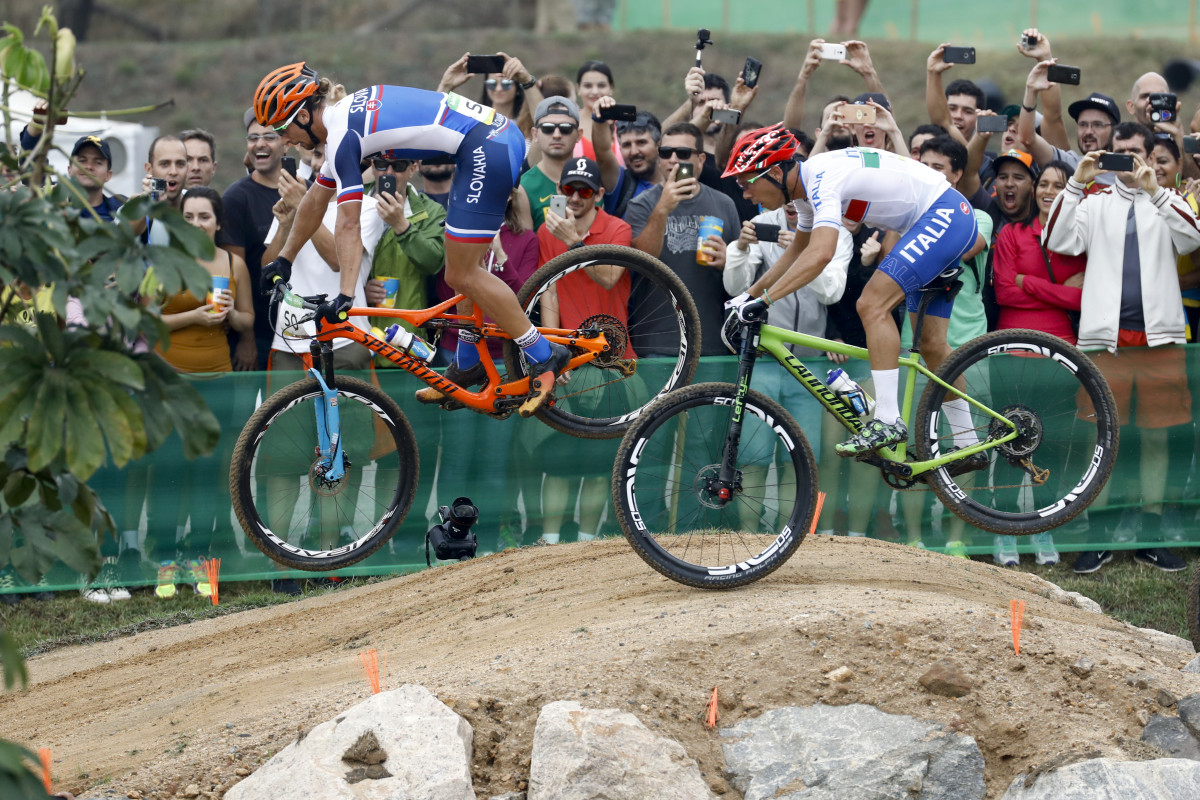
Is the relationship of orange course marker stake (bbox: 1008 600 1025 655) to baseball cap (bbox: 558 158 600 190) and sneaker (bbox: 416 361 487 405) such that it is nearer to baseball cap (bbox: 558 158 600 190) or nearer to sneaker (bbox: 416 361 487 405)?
sneaker (bbox: 416 361 487 405)

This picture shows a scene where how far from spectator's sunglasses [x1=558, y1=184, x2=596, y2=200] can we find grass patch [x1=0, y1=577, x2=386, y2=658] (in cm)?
310

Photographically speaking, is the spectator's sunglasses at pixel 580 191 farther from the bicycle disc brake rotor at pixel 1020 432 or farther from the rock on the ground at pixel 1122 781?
the rock on the ground at pixel 1122 781

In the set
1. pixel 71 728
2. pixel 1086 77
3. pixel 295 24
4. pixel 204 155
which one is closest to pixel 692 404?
pixel 71 728

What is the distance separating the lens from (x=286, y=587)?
9.32 m

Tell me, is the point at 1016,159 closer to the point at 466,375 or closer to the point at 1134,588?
the point at 1134,588

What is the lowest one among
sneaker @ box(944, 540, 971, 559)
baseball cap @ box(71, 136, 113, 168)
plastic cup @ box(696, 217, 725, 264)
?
sneaker @ box(944, 540, 971, 559)

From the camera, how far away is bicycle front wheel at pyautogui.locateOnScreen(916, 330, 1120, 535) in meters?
7.56

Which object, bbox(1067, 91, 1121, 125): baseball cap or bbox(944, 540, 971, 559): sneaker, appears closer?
bbox(944, 540, 971, 559): sneaker

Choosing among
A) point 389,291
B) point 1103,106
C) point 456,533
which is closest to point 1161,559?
point 1103,106

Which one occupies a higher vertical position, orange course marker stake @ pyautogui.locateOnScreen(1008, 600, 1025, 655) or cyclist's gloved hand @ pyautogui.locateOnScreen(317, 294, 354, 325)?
cyclist's gloved hand @ pyautogui.locateOnScreen(317, 294, 354, 325)

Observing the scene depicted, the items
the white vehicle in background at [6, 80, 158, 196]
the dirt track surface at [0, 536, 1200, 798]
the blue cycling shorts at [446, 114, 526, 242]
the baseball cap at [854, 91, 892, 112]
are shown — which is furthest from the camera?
the white vehicle in background at [6, 80, 158, 196]

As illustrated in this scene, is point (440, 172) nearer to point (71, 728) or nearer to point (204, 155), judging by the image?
point (204, 155)

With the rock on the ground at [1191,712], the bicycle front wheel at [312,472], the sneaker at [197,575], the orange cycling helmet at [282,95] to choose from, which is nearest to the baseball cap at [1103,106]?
the rock on the ground at [1191,712]

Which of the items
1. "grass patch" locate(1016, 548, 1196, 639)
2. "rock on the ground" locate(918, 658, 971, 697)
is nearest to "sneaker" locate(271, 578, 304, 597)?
"rock on the ground" locate(918, 658, 971, 697)
